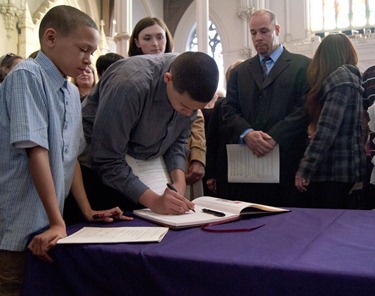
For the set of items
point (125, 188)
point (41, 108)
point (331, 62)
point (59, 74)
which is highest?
point (331, 62)

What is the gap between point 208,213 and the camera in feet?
4.82

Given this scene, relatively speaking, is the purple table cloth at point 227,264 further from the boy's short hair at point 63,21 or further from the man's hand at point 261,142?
the man's hand at point 261,142

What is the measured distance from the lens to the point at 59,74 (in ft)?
4.60

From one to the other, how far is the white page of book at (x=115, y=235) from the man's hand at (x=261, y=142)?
1.20m

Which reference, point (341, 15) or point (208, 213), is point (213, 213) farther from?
point (341, 15)

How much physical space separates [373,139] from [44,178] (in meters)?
1.97

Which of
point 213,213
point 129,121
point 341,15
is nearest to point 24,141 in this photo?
point 129,121

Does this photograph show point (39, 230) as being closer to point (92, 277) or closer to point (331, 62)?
point (92, 277)

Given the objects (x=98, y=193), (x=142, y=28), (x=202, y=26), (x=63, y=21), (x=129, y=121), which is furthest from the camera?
(x=202, y=26)

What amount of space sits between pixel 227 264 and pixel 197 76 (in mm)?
668

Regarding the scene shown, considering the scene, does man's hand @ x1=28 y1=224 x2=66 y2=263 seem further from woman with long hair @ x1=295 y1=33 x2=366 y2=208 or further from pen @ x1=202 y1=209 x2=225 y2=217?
woman with long hair @ x1=295 y1=33 x2=366 y2=208

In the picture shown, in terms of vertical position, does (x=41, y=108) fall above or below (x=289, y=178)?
above

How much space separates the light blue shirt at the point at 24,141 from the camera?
124 centimetres

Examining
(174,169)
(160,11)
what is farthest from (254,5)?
(174,169)
